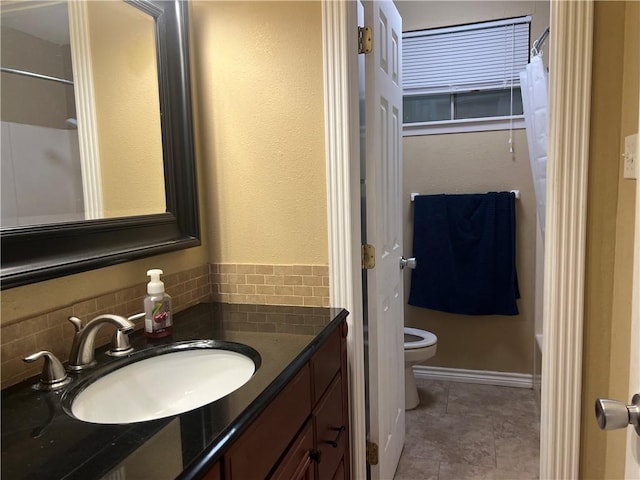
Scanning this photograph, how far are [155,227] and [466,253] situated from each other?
2.06m

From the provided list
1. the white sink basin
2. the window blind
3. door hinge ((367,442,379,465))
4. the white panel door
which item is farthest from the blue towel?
the white sink basin

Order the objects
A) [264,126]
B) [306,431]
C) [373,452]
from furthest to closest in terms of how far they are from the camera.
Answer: [373,452]
[264,126]
[306,431]

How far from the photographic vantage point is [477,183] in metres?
2.87

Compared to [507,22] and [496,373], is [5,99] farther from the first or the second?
[496,373]

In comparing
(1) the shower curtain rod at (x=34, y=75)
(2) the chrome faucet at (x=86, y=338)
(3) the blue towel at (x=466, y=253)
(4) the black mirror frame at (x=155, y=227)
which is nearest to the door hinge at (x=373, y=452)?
(4) the black mirror frame at (x=155, y=227)

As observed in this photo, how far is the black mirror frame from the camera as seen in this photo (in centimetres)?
98

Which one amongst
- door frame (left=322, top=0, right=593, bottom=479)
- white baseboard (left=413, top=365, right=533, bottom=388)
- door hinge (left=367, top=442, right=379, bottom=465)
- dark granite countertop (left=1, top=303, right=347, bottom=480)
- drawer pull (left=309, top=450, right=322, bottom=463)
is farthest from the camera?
white baseboard (left=413, top=365, right=533, bottom=388)

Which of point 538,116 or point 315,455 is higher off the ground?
point 538,116

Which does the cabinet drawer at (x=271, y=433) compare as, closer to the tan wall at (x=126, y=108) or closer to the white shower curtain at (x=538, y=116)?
the tan wall at (x=126, y=108)

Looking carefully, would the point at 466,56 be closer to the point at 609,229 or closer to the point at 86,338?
the point at 609,229

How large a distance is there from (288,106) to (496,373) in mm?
2292

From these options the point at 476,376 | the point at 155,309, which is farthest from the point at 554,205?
the point at 476,376

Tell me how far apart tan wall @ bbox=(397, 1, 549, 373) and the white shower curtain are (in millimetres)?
414

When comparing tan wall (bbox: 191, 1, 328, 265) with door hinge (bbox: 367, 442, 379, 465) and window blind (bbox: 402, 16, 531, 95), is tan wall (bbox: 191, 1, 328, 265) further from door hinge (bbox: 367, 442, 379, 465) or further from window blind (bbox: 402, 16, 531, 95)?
window blind (bbox: 402, 16, 531, 95)
